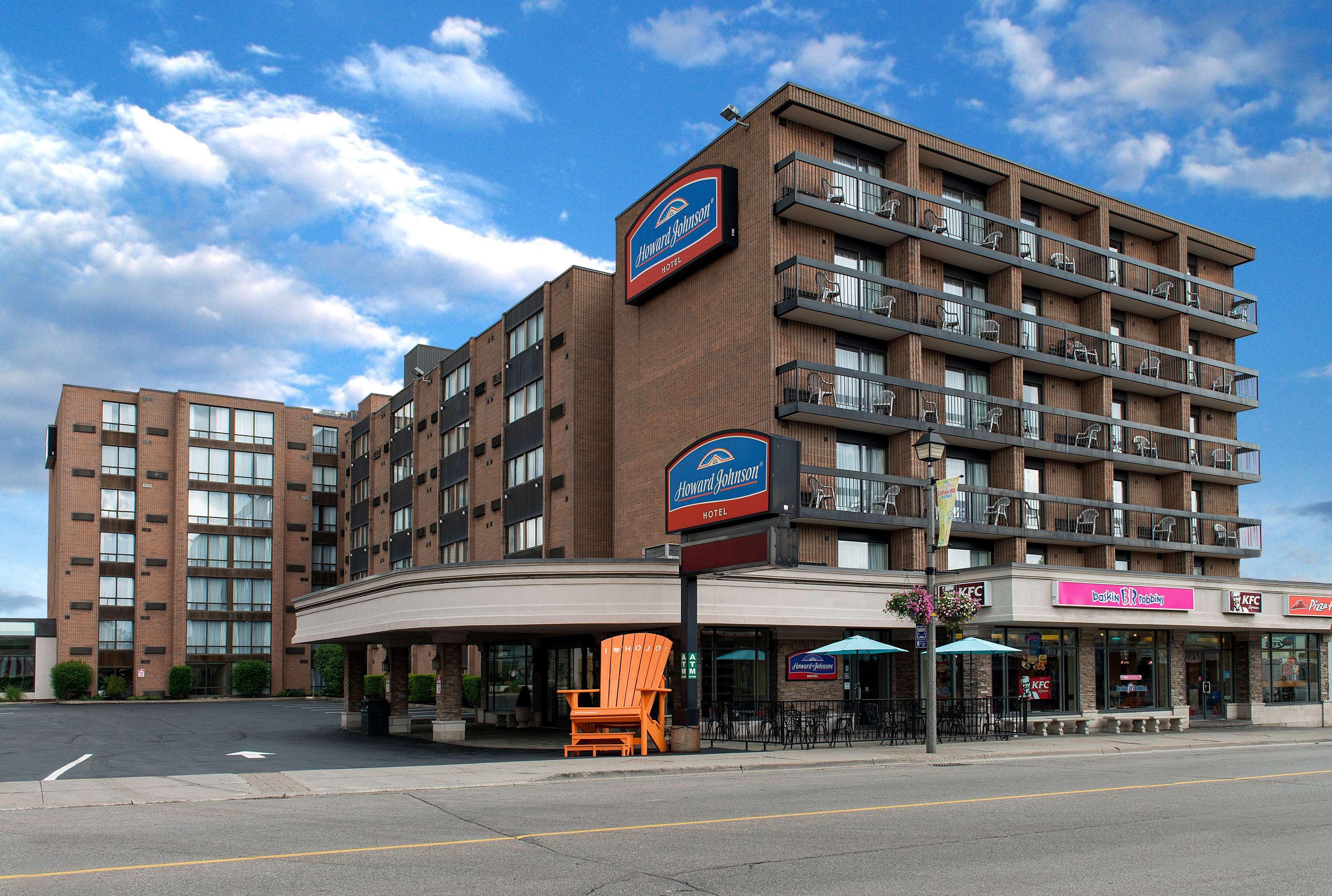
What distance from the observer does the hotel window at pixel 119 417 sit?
3000 inches

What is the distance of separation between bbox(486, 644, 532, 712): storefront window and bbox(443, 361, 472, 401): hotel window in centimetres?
1814

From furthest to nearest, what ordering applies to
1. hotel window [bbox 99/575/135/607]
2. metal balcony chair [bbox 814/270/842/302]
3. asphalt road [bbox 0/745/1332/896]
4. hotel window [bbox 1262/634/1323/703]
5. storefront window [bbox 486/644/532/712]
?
hotel window [bbox 99/575/135/607] → hotel window [bbox 1262/634/1323/703] → storefront window [bbox 486/644/532/712] → metal balcony chair [bbox 814/270/842/302] → asphalt road [bbox 0/745/1332/896]

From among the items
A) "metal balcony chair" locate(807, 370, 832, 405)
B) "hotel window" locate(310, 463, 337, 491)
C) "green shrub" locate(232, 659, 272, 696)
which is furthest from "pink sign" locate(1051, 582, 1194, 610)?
"hotel window" locate(310, 463, 337, 491)

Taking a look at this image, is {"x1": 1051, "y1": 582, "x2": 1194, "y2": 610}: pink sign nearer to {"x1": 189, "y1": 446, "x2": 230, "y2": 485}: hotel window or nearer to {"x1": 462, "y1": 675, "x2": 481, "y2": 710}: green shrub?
{"x1": 462, "y1": 675, "x2": 481, "y2": 710}: green shrub

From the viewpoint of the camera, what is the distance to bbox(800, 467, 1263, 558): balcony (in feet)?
116

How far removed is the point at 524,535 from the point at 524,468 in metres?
3.06

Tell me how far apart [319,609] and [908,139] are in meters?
25.9

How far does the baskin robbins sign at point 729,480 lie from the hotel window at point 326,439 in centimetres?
6568

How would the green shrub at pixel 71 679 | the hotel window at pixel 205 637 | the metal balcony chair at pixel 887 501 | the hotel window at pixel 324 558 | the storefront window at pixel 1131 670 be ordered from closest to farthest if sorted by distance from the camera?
the metal balcony chair at pixel 887 501, the storefront window at pixel 1131 670, the green shrub at pixel 71 679, the hotel window at pixel 205 637, the hotel window at pixel 324 558

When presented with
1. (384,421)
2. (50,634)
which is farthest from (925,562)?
(50,634)

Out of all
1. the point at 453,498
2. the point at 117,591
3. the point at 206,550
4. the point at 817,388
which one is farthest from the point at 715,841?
the point at 206,550

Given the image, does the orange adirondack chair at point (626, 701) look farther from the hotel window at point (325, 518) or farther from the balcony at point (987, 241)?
the hotel window at point (325, 518)

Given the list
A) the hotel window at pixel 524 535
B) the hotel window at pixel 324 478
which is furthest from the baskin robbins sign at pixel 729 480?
the hotel window at pixel 324 478

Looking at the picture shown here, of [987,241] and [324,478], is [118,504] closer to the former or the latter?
[324,478]
